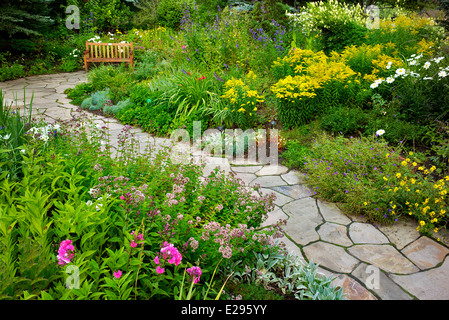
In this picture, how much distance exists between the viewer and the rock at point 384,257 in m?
2.62

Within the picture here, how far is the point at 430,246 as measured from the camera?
2859 millimetres

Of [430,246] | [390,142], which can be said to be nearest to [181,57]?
[390,142]

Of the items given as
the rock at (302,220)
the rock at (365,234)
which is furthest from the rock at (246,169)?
the rock at (365,234)

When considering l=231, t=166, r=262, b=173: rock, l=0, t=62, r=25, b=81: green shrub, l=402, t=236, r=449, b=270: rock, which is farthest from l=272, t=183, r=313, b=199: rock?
l=0, t=62, r=25, b=81: green shrub

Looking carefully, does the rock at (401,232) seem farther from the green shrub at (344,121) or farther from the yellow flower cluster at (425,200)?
the green shrub at (344,121)

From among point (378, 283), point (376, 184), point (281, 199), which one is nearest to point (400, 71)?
point (376, 184)

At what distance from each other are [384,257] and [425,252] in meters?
0.38

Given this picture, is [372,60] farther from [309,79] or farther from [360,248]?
[360,248]

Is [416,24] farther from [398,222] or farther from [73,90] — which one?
[73,90]

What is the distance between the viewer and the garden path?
2424 mm

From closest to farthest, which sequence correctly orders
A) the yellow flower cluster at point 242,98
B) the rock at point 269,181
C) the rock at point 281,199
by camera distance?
the rock at point 281,199, the rock at point 269,181, the yellow flower cluster at point 242,98

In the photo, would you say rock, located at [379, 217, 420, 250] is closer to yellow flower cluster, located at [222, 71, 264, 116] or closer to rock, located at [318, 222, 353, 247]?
rock, located at [318, 222, 353, 247]

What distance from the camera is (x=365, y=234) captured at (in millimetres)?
3025

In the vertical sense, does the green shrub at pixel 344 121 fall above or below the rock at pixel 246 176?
above
